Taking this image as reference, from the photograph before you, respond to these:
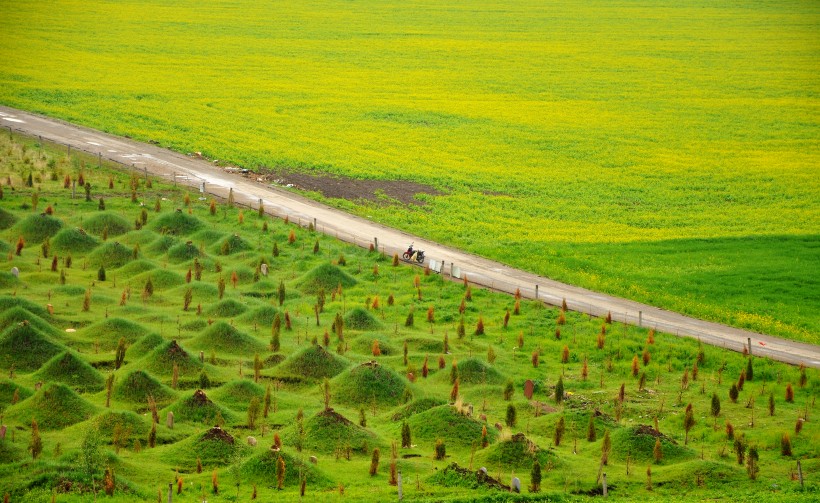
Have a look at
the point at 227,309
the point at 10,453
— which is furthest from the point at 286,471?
the point at 227,309

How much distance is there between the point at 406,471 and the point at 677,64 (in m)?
107

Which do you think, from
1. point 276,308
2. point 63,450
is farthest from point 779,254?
point 63,450

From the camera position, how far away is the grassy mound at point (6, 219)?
63219 mm

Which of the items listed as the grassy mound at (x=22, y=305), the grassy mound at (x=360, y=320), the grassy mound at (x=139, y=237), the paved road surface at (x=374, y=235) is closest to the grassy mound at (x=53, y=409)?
the grassy mound at (x=22, y=305)

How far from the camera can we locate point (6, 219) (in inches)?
2511

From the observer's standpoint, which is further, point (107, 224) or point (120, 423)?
point (107, 224)

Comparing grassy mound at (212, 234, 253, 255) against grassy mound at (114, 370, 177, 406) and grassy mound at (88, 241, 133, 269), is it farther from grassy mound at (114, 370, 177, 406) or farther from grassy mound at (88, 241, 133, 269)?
grassy mound at (114, 370, 177, 406)

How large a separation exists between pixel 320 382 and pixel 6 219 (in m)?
26.9

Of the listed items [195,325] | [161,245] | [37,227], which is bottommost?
[195,325]

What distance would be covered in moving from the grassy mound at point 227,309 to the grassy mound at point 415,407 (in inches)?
537

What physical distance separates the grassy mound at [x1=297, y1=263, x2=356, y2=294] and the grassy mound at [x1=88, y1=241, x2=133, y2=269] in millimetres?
8738

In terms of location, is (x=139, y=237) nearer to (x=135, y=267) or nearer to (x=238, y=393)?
(x=135, y=267)

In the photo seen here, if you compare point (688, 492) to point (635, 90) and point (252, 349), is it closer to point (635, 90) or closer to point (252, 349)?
point (252, 349)

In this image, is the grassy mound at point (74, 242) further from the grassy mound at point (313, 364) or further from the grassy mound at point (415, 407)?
the grassy mound at point (415, 407)
